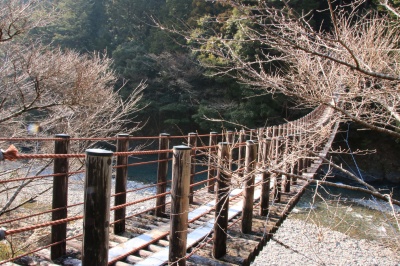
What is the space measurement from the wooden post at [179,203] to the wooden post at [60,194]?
73 centimetres

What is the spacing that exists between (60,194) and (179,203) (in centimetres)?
80

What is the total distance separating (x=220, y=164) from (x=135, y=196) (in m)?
10.2

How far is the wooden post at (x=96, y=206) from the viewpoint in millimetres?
1281

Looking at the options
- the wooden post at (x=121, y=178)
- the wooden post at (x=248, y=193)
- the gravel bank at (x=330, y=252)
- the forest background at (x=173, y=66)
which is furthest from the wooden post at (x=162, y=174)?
the forest background at (x=173, y=66)

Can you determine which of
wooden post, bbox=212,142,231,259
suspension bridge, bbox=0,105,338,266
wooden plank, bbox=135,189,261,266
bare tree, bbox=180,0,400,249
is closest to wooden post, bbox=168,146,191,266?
suspension bridge, bbox=0,105,338,266

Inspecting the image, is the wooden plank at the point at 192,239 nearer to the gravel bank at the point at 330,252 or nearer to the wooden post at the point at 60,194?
the wooden post at the point at 60,194

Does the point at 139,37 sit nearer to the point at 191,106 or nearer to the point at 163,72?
the point at 163,72

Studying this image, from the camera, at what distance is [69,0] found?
21297 millimetres

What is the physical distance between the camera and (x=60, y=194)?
220cm

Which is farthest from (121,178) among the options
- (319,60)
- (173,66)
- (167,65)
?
(167,65)

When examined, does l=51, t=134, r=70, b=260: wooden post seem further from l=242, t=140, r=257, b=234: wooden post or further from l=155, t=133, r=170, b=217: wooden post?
l=242, t=140, r=257, b=234: wooden post

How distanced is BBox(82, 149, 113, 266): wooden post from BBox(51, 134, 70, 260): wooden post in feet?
3.12

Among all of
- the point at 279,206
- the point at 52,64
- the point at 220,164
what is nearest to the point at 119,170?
the point at 220,164

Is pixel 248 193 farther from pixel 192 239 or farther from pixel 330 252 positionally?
pixel 330 252
